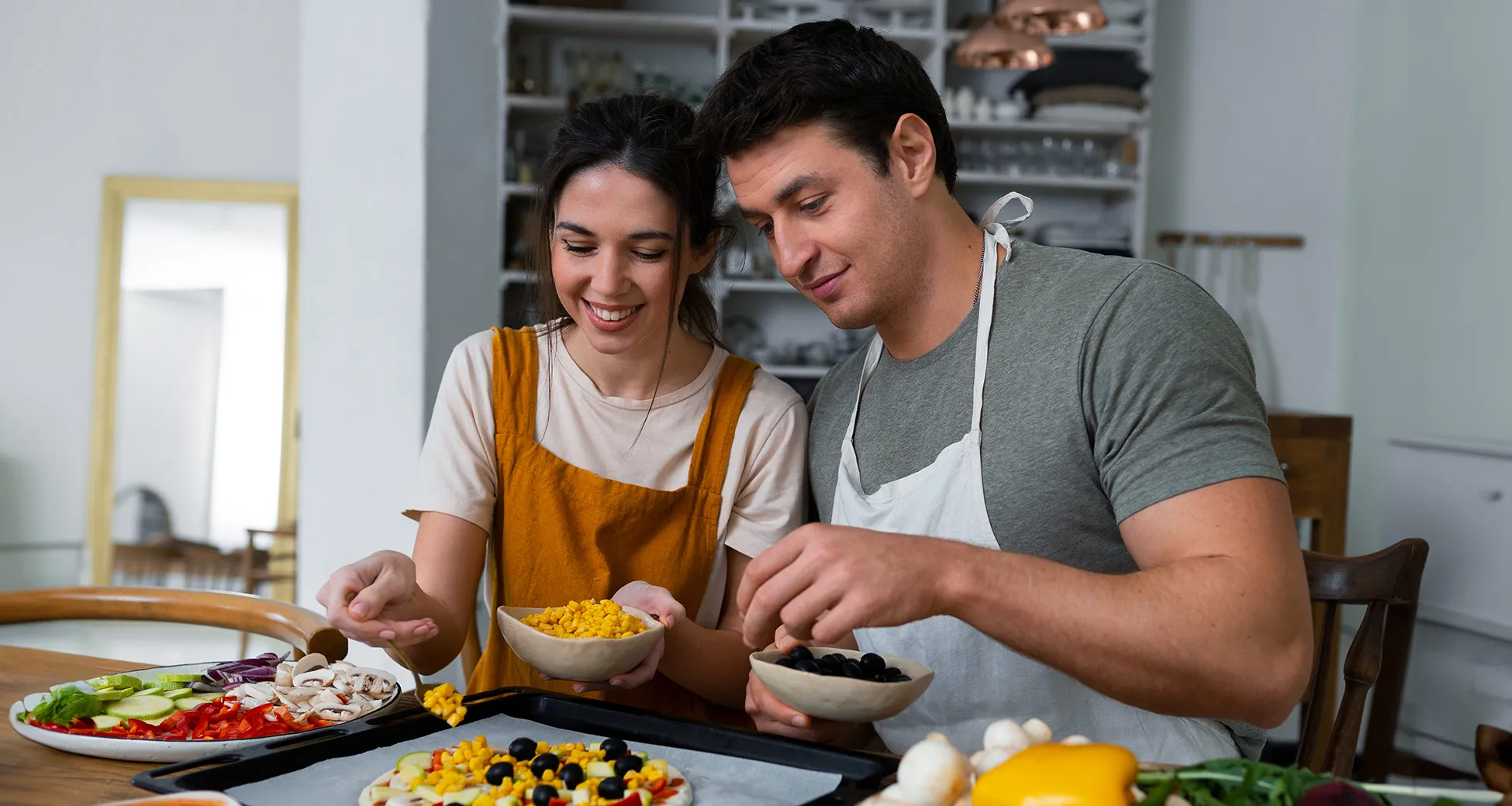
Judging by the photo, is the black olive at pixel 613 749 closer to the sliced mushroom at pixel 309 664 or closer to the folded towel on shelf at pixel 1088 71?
the sliced mushroom at pixel 309 664

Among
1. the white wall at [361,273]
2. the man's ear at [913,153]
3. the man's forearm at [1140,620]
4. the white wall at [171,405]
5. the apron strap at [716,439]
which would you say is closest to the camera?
the man's forearm at [1140,620]

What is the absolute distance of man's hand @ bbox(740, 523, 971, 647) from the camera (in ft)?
3.27

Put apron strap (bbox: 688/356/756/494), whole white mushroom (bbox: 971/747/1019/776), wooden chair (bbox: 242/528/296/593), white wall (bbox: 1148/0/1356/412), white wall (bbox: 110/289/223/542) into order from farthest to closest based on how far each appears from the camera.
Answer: white wall (bbox: 110/289/223/542) → wooden chair (bbox: 242/528/296/593) → white wall (bbox: 1148/0/1356/412) → apron strap (bbox: 688/356/756/494) → whole white mushroom (bbox: 971/747/1019/776)

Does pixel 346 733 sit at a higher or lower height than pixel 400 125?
lower

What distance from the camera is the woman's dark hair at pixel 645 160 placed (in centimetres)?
158

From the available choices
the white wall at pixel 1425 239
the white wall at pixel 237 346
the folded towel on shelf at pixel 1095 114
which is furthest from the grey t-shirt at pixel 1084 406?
the white wall at pixel 237 346

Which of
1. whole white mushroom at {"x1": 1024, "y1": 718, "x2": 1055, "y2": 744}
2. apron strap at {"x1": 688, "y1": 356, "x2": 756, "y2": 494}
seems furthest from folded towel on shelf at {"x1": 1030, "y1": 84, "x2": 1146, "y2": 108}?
whole white mushroom at {"x1": 1024, "y1": 718, "x2": 1055, "y2": 744}

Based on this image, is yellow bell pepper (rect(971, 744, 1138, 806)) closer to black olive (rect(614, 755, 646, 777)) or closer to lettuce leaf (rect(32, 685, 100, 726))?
black olive (rect(614, 755, 646, 777))

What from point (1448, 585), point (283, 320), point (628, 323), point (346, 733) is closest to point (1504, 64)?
point (1448, 585)

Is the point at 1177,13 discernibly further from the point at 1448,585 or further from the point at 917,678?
A: the point at 917,678

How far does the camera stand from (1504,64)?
12.6 feet

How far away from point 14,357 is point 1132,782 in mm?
6638

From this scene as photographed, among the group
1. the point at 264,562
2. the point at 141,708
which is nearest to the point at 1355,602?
the point at 141,708

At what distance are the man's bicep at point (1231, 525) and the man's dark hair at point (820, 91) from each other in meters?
0.55
